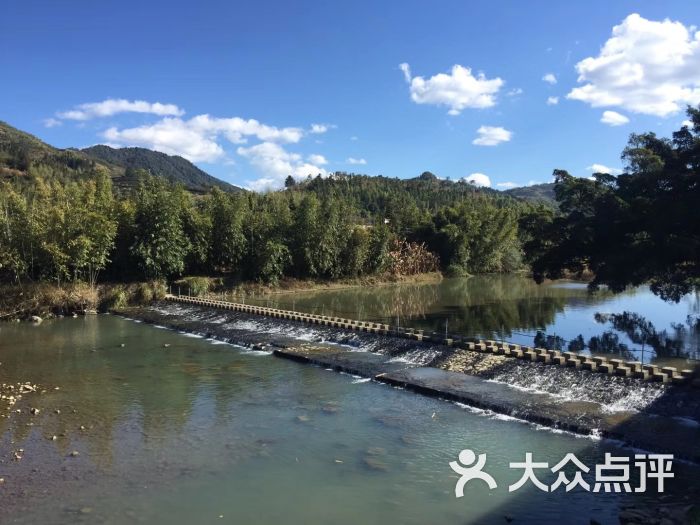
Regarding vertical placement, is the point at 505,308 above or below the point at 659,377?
above

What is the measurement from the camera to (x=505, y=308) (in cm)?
3228

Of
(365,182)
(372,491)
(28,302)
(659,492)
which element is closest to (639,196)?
(659,492)

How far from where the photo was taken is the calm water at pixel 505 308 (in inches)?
930

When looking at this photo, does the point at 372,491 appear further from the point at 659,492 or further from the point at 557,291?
the point at 557,291

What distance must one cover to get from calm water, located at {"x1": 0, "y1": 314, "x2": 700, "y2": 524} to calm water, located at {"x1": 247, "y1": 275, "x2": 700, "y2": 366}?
928 centimetres

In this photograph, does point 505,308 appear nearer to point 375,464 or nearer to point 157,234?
point 157,234

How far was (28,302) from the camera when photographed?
29500 millimetres

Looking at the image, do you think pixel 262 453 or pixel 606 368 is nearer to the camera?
pixel 262 453

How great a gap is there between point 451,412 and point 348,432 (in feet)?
9.15

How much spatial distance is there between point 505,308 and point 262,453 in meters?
24.2

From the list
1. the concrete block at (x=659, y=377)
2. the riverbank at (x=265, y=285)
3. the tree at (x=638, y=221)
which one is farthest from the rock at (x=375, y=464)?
the riverbank at (x=265, y=285)

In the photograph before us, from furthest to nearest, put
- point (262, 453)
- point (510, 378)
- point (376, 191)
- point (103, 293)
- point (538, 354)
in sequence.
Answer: point (376, 191)
point (103, 293)
point (538, 354)
point (510, 378)
point (262, 453)

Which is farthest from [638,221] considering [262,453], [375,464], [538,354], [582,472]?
[262,453]

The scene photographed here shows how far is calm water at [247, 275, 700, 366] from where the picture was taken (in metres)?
23.6
